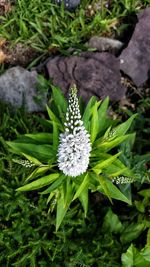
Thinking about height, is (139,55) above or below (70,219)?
above

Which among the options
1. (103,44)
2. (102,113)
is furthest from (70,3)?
(102,113)

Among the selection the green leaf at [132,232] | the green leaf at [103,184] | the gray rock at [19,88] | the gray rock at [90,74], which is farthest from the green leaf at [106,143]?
the gray rock at [19,88]

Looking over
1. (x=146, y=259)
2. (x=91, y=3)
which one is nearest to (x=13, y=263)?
(x=146, y=259)

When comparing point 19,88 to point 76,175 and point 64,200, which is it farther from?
point 76,175

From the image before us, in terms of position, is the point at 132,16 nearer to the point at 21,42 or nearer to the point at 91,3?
the point at 91,3

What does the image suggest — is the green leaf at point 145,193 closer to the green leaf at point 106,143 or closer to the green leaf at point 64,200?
the green leaf at point 106,143
